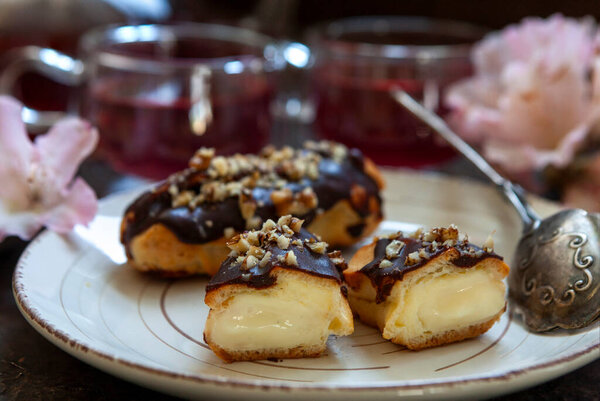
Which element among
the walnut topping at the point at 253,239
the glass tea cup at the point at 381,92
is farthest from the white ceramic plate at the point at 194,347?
the glass tea cup at the point at 381,92

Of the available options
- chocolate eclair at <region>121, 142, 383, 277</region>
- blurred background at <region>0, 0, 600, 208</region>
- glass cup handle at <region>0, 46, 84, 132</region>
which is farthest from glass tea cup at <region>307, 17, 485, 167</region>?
glass cup handle at <region>0, 46, 84, 132</region>

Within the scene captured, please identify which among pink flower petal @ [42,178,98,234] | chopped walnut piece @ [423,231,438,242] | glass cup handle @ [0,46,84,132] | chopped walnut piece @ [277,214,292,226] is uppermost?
glass cup handle @ [0,46,84,132]

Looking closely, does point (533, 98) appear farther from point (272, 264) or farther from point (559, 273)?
point (272, 264)

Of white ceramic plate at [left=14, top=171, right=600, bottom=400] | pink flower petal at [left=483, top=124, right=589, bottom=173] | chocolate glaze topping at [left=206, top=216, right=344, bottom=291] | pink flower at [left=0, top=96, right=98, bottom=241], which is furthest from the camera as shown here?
pink flower petal at [left=483, top=124, right=589, bottom=173]

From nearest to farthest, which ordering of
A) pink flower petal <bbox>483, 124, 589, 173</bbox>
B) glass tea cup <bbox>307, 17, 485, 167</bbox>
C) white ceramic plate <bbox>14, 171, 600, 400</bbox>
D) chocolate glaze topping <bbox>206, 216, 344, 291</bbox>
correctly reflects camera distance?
1. white ceramic plate <bbox>14, 171, 600, 400</bbox>
2. chocolate glaze topping <bbox>206, 216, 344, 291</bbox>
3. pink flower petal <bbox>483, 124, 589, 173</bbox>
4. glass tea cup <bbox>307, 17, 485, 167</bbox>

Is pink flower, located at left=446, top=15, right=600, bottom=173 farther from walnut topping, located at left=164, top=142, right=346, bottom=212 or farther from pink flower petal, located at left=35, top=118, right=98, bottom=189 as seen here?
pink flower petal, located at left=35, top=118, right=98, bottom=189

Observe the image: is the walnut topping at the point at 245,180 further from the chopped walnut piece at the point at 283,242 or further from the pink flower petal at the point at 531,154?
the pink flower petal at the point at 531,154

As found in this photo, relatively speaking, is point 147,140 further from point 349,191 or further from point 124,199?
point 349,191

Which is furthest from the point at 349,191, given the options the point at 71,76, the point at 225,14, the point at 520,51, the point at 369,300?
the point at 225,14
